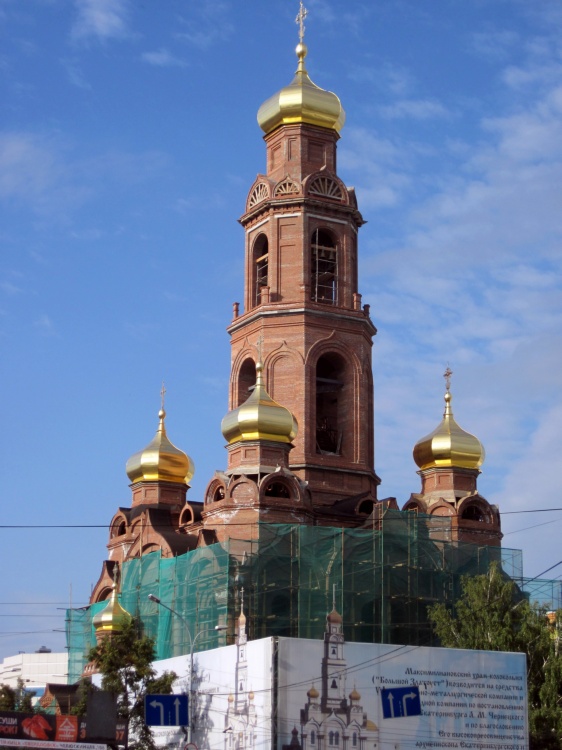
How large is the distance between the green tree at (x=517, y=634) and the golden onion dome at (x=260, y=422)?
8330mm

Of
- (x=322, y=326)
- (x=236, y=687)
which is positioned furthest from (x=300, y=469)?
(x=236, y=687)

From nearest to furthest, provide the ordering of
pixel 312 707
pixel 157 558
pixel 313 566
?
1. pixel 312 707
2. pixel 313 566
3. pixel 157 558

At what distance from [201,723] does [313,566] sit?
6690mm

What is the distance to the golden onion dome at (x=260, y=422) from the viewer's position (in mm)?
47312

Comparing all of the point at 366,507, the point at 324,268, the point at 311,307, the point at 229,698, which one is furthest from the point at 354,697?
the point at 324,268

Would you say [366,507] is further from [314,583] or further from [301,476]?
[314,583]

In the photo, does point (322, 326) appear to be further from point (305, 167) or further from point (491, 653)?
point (491, 653)

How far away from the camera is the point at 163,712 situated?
1315 inches

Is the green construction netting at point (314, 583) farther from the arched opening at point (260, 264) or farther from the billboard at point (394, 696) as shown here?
the arched opening at point (260, 264)

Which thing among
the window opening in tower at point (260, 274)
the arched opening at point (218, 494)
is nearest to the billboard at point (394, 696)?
the arched opening at point (218, 494)

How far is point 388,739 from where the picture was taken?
1412 inches

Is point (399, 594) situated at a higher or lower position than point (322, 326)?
lower

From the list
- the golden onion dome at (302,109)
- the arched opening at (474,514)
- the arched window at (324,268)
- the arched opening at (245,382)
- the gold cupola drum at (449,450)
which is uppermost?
the golden onion dome at (302,109)

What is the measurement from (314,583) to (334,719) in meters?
7.08
